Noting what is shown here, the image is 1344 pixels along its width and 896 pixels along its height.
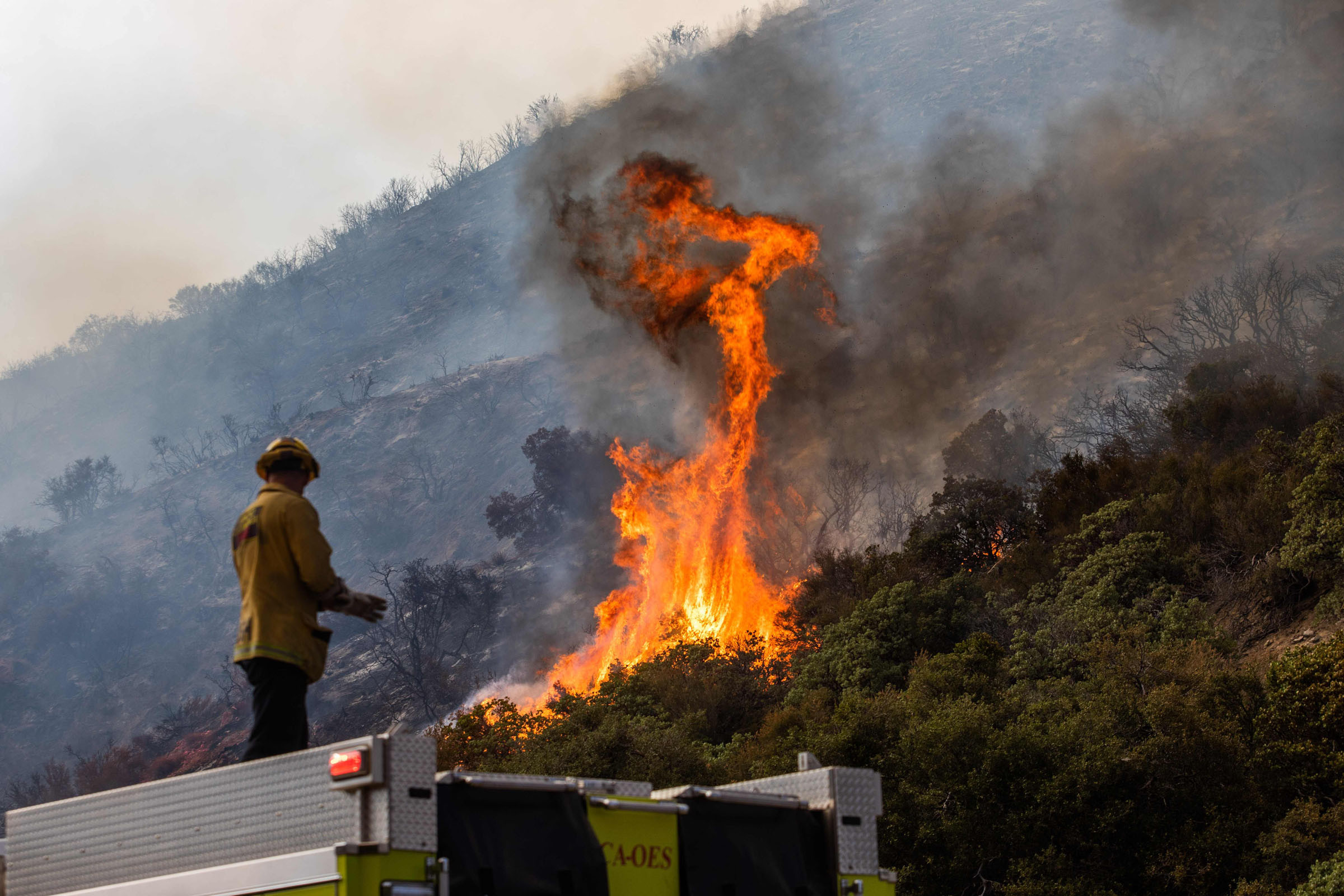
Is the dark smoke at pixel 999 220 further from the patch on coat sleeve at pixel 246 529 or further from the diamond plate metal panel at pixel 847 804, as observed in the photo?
the patch on coat sleeve at pixel 246 529

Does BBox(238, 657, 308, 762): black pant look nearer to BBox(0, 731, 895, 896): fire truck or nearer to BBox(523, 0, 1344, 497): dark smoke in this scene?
BBox(0, 731, 895, 896): fire truck

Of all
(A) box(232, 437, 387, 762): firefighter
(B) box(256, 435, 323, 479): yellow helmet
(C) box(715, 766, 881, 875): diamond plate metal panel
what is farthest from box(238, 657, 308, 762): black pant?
Answer: (C) box(715, 766, 881, 875): diamond plate metal panel

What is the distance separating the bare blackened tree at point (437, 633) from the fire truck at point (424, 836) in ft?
232

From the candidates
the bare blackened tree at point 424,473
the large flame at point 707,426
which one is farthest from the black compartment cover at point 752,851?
the bare blackened tree at point 424,473

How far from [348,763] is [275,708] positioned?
1.20 m

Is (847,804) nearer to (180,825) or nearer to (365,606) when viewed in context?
(365,606)

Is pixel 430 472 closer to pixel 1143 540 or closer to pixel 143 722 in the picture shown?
pixel 143 722

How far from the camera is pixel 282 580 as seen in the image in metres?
5.68

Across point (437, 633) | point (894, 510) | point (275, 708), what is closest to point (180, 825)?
point (275, 708)

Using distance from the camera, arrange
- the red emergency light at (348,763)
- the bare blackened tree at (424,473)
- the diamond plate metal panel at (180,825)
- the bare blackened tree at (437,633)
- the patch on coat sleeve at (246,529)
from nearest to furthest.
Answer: the red emergency light at (348,763) → the diamond plate metal panel at (180,825) → the patch on coat sleeve at (246,529) → the bare blackened tree at (437,633) → the bare blackened tree at (424,473)

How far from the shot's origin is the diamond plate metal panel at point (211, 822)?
454cm

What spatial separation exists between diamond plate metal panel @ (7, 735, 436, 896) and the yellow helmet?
5.19 ft

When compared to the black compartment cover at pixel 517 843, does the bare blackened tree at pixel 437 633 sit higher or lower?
higher

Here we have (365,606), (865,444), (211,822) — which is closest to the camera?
(211,822)
